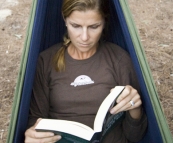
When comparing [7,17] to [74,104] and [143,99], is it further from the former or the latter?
[143,99]

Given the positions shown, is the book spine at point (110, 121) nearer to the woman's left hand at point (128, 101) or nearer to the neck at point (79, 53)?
the woman's left hand at point (128, 101)

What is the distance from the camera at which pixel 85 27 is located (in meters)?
1.35

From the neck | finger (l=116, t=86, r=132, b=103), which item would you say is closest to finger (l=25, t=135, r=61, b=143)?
finger (l=116, t=86, r=132, b=103)

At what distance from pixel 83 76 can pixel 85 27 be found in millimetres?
242

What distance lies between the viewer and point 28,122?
4.50ft

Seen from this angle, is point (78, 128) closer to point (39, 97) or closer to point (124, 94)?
point (124, 94)

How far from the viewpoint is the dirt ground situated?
2.29m

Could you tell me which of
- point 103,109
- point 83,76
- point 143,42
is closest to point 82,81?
point 83,76

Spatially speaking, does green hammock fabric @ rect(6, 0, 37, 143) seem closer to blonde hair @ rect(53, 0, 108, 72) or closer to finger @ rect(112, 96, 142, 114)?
blonde hair @ rect(53, 0, 108, 72)

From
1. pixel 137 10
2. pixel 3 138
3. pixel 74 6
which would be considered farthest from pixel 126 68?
pixel 137 10

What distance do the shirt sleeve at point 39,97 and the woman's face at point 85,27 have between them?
0.21 m

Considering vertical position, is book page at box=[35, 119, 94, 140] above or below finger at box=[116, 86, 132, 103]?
below

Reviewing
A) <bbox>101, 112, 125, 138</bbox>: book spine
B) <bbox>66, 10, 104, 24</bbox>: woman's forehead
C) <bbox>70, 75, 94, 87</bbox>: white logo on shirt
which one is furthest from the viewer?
<bbox>70, 75, 94, 87</bbox>: white logo on shirt

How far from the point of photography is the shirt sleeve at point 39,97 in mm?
1400
